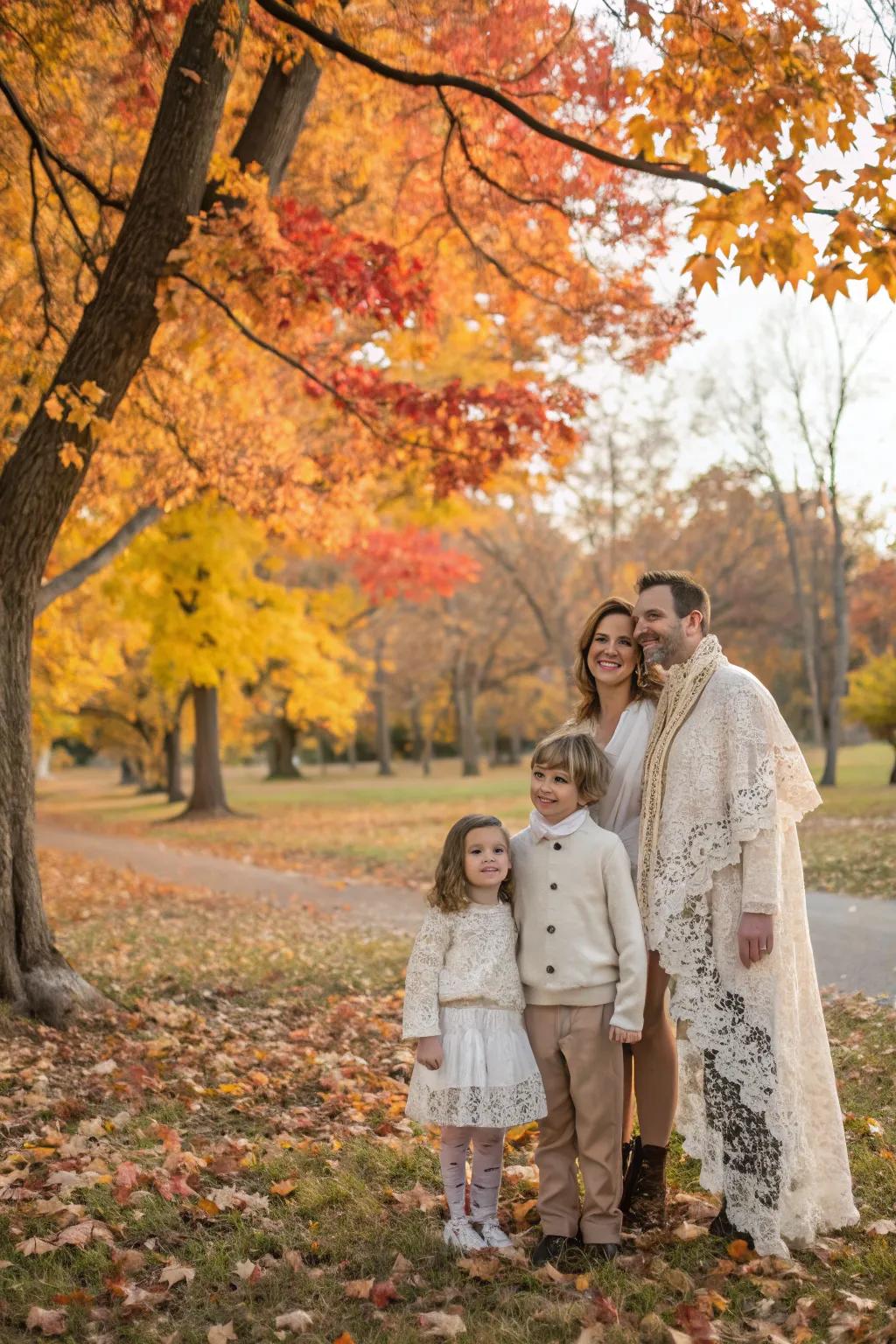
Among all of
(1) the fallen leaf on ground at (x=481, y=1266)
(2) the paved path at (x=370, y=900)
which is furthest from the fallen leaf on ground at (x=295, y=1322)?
(2) the paved path at (x=370, y=900)

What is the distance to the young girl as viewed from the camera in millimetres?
3576

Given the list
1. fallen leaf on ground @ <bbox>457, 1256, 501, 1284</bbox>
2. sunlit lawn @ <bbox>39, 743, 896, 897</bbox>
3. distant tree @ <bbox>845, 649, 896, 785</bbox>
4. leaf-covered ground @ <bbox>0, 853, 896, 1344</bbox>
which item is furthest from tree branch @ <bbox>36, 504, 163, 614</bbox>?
distant tree @ <bbox>845, 649, 896, 785</bbox>

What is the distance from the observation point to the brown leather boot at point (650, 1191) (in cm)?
388

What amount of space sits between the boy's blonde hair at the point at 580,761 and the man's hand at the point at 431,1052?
3.15 ft

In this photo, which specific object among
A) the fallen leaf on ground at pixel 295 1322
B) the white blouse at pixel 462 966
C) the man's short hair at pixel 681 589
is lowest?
the fallen leaf on ground at pixel 295 1322

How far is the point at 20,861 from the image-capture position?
20.6ft

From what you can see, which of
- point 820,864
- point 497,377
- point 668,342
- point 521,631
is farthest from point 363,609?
point 668,342

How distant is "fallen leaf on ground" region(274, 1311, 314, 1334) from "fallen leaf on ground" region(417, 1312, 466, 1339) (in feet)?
1.11

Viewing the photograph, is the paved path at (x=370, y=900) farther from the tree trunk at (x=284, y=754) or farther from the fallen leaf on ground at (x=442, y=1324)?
the tree trunk at (x=284, y=754)

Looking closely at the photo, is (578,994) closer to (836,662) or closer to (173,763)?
(836,662)

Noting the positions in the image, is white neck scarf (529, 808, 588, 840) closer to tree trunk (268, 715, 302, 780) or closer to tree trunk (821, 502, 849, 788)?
tree trunk (821, 502, 849, 788)

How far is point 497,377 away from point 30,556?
418 inches

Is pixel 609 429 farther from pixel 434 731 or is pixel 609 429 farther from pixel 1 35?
pixel 434 731

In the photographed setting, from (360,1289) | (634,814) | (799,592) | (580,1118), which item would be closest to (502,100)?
(634,814)
